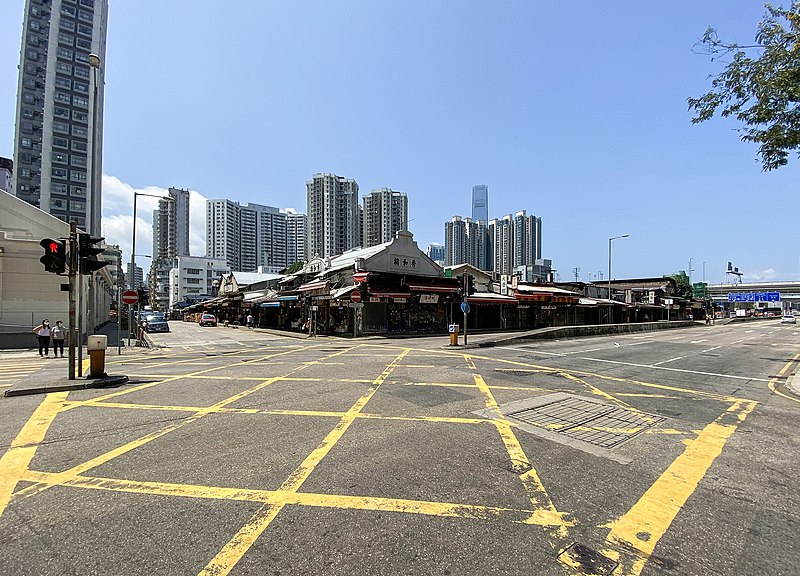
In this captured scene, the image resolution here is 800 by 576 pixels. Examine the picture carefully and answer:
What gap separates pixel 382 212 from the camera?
233ft

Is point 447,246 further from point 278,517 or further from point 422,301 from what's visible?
point 278,517

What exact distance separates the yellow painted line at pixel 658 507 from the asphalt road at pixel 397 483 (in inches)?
0.7

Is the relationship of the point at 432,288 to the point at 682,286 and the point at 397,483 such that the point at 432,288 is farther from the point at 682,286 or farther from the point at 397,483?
the point at 682,286

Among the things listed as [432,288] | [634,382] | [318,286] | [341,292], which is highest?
[318,286]

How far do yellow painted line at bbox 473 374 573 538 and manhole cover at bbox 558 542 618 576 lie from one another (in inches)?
7.9

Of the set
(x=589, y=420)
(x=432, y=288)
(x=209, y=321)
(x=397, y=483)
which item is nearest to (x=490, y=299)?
(x=432, y=288)

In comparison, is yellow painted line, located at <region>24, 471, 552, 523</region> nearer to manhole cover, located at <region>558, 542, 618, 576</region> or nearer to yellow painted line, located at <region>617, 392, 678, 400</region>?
manhole cover, located at <region>558, 542, 618, 576</region>

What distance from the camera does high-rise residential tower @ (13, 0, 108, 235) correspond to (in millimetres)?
77125

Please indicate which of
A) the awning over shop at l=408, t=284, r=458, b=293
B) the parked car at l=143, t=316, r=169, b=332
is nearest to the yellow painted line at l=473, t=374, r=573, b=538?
the awning over shop at l=408, t=284, r=458, b=293

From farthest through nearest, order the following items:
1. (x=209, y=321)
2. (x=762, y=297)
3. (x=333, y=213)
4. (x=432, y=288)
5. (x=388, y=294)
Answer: (x=333, y=213) < (x=762, y=297) < (x=209, y=321) < (x=432, y=288) < (x=388, y=294)

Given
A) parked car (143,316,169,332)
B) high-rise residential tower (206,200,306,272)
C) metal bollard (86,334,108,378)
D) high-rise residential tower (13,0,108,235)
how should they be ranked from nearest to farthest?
metal bollard (86,334,108,378) → parked car (143,316,169,332) → high-rise residential tower (13,0,108,235) → high-rise residential tower (206,200,306,272)

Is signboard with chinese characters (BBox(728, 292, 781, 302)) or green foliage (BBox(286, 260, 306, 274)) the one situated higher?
green foliage (BBox(286, 260, 306, 274))

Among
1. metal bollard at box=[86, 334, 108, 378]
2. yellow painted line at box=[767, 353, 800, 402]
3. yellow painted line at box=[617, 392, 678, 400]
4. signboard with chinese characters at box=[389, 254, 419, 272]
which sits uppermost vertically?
signboard with chinese characters at box=[389, 254, 419, 272]

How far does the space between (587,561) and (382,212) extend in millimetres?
70062
